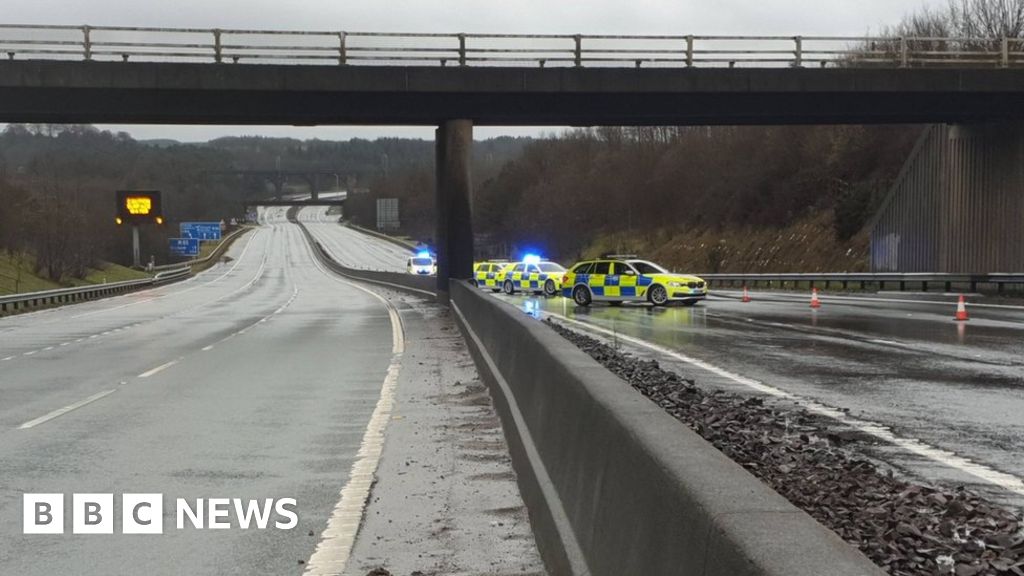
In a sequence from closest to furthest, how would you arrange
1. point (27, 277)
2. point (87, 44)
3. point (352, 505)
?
point (352, 505) → point (87, 44) → point (27, 277)

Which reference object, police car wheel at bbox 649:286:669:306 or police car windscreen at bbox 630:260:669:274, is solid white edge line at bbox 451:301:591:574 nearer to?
police car wheel at bbox 649:286:669:306

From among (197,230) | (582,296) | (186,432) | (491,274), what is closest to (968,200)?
(582,296)

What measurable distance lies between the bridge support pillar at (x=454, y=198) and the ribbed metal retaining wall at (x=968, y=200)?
1690 cm

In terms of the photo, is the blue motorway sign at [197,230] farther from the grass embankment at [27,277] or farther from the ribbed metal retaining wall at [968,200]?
the ribbed metal retaining wall at [968,200]

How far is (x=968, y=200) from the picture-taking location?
140ft

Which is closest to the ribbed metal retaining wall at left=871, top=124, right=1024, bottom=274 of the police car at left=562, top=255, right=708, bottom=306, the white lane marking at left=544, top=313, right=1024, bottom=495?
the police car at left=562, top=255, right=708, bottom=306

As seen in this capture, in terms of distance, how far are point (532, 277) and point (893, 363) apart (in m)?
34.4

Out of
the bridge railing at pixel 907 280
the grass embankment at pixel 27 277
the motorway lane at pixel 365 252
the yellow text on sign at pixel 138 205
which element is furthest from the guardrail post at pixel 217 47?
the motorway lane at pixel 365 252

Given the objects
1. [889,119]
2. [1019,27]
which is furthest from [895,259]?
[1019,27]

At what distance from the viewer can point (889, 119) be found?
40094 millimetres

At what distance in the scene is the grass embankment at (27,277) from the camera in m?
68.8

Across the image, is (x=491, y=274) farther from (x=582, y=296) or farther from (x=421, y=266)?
(x=421, y=266)

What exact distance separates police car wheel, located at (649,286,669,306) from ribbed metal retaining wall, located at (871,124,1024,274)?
468 inches

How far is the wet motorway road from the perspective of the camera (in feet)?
34.8
